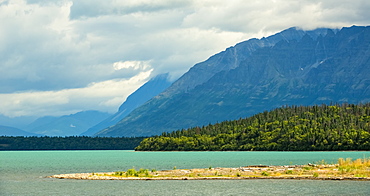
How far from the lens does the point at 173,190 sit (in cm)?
9512

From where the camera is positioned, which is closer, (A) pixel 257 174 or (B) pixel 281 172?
(A) pixel 257 174

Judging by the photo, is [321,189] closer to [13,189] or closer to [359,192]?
[359,192]

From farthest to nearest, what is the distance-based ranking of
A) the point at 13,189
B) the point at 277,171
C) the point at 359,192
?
the point at 277,171 < the point at 13,189 < the point at 359,192

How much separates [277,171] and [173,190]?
113 feet

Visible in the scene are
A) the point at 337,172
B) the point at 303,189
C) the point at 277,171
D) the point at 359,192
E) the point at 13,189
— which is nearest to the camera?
the point at 359,192

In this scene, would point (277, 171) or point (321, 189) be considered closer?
point (321, 189)

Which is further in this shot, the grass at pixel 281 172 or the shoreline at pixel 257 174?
the grass at pixel 281 172

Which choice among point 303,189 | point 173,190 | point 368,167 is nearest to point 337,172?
point 368,167

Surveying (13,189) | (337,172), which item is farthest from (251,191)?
(13,189)

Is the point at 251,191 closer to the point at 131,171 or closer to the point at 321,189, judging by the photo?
the point at 321,189

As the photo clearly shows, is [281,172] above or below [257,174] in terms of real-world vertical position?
above

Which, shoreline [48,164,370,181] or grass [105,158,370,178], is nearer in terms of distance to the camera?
shoreline [48,164,370,181]

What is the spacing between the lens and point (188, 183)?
349 feet

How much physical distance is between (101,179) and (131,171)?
7.40 m
